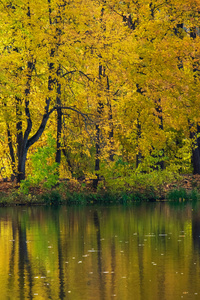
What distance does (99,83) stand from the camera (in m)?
36.9

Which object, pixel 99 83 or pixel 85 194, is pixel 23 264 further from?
pixel 99 83

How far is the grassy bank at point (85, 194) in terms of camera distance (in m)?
34.8

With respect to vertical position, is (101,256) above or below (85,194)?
below

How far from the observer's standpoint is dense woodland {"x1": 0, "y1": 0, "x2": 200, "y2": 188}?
34.2 metres

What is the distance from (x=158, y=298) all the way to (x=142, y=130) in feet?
90.3

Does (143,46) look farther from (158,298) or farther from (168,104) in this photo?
(158,298)

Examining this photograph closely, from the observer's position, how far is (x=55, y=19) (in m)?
34.8

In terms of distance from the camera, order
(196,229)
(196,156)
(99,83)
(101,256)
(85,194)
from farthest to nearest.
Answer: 1. (196,156)
2. (99,83)
3. (85,194)
4. (196,229)
5. (101,256)

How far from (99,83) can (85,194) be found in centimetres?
627

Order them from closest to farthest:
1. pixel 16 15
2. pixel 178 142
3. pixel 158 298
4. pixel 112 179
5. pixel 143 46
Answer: pixel 158 298 → pixel 16 15 → pixel 112 179 → pixel 143 46 → pixel 178 142

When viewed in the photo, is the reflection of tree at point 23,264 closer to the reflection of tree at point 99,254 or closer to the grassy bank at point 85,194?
the reflection of tree at point 99,254

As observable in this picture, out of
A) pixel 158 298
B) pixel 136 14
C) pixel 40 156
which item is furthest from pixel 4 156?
pixel 158 298

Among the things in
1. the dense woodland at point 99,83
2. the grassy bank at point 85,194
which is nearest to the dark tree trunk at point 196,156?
the dense woodland at point 99,83

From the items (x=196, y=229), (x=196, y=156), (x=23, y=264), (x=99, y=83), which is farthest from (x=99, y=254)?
(x=196, y=156)
